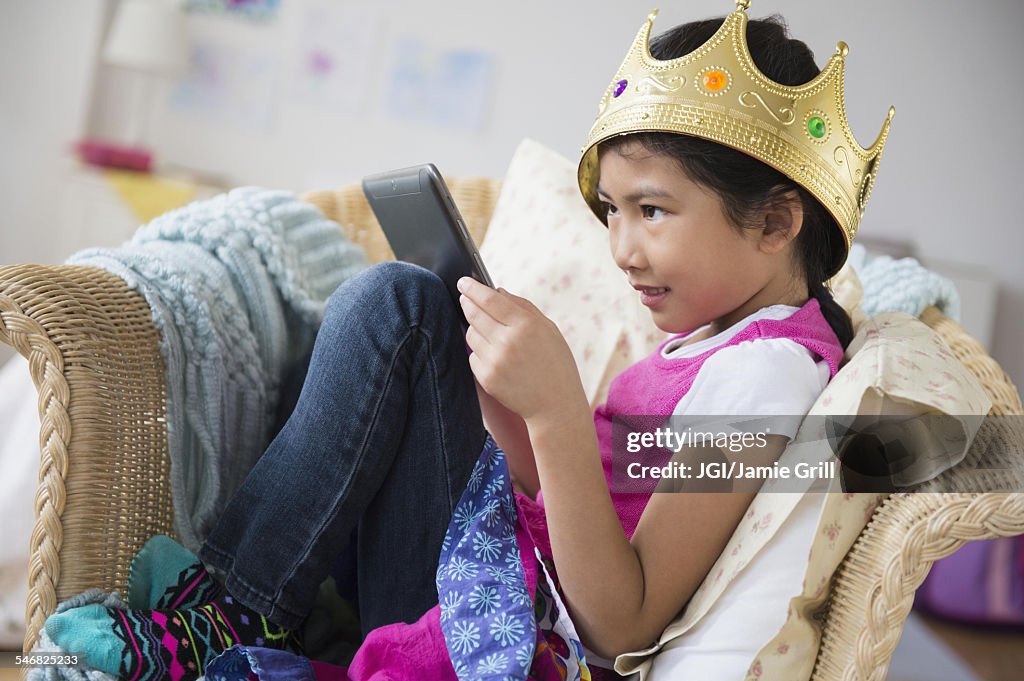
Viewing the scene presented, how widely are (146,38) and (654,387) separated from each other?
94.7 inches

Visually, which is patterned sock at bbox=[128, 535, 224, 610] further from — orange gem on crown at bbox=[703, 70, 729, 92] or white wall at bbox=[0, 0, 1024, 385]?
white wall at bbox=[0, 0, 1024, 385]

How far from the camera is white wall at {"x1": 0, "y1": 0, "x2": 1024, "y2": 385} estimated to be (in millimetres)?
2773

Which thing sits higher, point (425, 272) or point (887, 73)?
point (887, 73)

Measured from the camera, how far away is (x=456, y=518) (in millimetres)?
825

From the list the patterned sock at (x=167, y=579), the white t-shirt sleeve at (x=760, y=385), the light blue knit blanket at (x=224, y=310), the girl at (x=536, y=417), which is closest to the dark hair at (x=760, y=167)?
the girl at (x=536, y=417)

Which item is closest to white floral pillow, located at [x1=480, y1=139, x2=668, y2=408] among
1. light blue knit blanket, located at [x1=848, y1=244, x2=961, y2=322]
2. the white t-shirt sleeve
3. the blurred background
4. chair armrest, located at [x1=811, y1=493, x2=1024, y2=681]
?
A: light blue knit blanket, located at [x1=848, y1=244, x2=961, y2=322]

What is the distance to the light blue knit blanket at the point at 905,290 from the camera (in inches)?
44.9

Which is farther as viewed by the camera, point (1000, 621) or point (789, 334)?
point (1000, 621)

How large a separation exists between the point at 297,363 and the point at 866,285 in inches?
29.6

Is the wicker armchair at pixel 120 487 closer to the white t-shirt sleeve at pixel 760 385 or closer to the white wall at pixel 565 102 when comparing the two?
the white t-shirt sleeve at pixel 760 385

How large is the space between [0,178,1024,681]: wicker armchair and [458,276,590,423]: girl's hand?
0.27m

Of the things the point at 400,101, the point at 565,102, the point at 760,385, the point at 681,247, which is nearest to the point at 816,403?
the point at 760,385

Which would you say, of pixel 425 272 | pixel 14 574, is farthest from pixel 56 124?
pixel 425 272

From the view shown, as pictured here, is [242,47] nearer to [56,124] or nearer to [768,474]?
[56,124]
